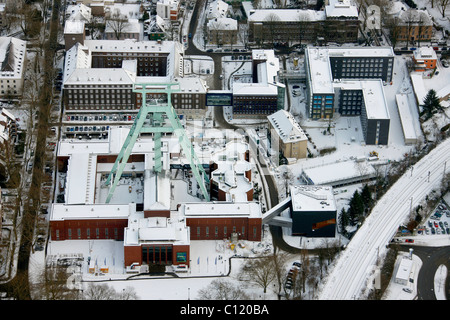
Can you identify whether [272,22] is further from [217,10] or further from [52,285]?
[52,285]

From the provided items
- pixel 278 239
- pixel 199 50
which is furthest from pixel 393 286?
pixel 199 50

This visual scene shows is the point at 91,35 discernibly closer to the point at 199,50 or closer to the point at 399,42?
the point at 199,50

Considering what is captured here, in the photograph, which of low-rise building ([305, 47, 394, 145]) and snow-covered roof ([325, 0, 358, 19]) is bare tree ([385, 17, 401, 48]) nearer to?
snow-covered roof ([325, 0, 358, 19])

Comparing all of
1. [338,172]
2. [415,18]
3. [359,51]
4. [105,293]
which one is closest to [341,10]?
[415,18]

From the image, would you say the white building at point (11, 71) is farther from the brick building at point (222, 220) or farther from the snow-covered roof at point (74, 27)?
the brick building at point (222, 220)

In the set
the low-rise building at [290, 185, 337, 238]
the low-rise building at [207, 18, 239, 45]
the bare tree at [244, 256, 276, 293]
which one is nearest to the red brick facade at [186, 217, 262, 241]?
the bare tree at [244, 256, 276, 293]

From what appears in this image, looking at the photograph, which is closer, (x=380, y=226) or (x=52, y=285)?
(x=52, y=285)

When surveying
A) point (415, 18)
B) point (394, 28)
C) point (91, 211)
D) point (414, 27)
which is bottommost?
point (91, 211)
